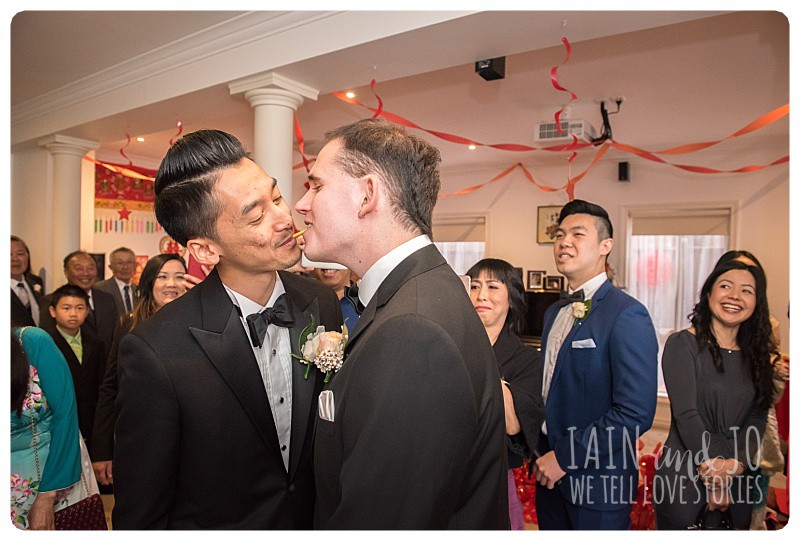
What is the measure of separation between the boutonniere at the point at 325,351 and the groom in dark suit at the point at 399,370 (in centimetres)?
20

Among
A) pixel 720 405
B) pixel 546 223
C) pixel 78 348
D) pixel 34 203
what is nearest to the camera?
pixel 720 405

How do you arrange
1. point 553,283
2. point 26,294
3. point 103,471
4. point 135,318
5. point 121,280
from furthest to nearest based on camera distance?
point 553,283 → point 121,280 → point 26,294 → point 135,318 → point 103,471

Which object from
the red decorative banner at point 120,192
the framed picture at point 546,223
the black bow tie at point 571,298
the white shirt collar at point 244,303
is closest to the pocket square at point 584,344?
the black bow tie at point 571,298

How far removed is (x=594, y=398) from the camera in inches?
92.7

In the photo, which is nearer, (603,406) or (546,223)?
(603,406)

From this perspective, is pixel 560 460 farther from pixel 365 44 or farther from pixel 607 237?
pixel 365 44

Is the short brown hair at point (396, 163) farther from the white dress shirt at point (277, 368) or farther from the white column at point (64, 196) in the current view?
the white column at point (64, 196)

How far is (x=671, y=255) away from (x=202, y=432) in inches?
272

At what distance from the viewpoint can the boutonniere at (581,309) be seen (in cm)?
243

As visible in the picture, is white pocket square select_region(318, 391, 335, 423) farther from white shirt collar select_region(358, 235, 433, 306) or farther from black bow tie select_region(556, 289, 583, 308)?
black bow tie select_region(556, 289, 583, 308)

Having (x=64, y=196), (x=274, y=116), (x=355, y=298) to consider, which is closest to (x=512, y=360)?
(x=355, y=298)

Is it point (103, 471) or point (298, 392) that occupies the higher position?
point (298, 392)

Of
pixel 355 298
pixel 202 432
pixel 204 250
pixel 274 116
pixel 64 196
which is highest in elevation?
pixel 274 116

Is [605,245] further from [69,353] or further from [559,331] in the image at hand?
[69,353]
